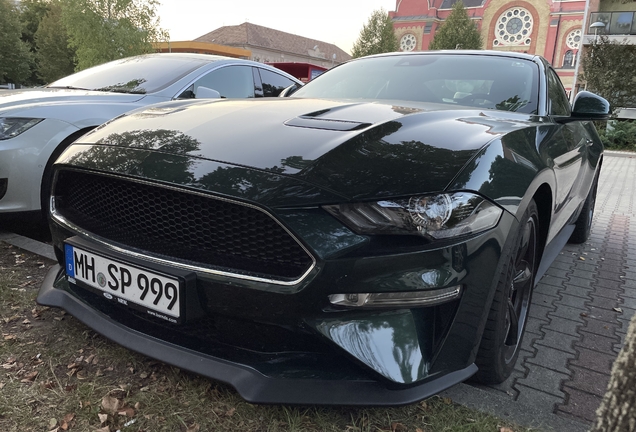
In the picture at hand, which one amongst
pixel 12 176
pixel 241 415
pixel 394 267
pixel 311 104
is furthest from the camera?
pixel 12 176

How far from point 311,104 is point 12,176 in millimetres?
1978

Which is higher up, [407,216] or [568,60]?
[568,60]

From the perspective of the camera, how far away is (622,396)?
978 millimetres

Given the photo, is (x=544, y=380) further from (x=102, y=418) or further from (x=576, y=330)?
(x=102, y=418)

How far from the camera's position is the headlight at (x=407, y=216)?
4.65 feet

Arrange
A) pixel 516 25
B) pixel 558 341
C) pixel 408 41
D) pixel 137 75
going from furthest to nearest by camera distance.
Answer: pixel 408 41 < pixel 516 25 < pixel 137 75 < pixel 558 341

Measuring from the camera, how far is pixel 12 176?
3.00 m

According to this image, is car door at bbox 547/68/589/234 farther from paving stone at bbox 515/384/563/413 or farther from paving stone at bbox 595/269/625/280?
paving stone at bbox 515/384/563/413

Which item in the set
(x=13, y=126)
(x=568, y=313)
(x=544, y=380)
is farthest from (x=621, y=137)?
(x=13, y=126)

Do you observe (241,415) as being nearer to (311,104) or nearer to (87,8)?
(311,104)

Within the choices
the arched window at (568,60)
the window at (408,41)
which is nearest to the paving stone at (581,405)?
the arched window at (568,60)

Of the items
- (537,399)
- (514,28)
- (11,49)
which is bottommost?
(537,399)

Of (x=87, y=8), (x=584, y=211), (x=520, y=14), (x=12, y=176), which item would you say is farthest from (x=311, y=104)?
(x=520, y=14)

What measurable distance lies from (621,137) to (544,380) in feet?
65.3
